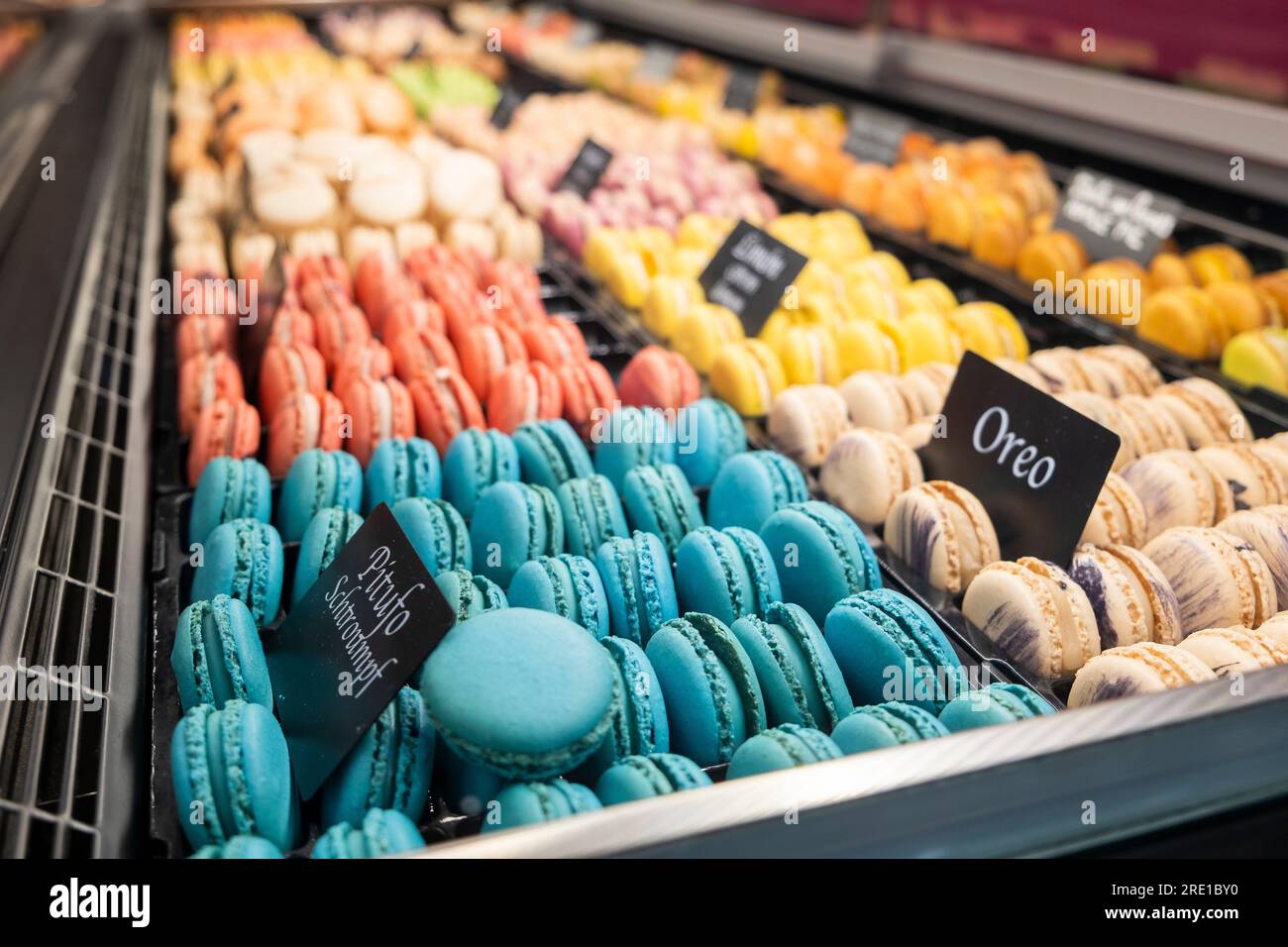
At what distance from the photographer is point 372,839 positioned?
1.04 metres

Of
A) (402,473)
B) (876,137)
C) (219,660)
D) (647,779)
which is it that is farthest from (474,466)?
(876,137)

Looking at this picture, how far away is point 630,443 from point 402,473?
0.40 m

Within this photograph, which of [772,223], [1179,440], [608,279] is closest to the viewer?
[1179,440]

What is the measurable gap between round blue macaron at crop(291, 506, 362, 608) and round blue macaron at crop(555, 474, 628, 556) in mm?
329

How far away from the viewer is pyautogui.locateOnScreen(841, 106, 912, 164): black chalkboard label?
11.5 ft

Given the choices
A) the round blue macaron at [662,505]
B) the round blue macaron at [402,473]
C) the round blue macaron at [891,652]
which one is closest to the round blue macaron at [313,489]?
the round blue macaron at [402,473]

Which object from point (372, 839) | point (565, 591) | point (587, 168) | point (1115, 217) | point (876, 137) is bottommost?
point (372, 839)

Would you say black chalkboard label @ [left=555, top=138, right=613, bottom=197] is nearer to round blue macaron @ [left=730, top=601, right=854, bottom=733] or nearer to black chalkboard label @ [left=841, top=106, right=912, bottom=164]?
black chalkboard label @ [left=841, top=106, right=912, bottom=164]

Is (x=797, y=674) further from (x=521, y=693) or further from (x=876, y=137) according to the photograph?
(x=876, y=137)

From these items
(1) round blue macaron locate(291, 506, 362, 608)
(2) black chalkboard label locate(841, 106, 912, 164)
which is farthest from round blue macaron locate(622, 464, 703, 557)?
(2) black chalkboard label locate(841, 106, 912, 164)
